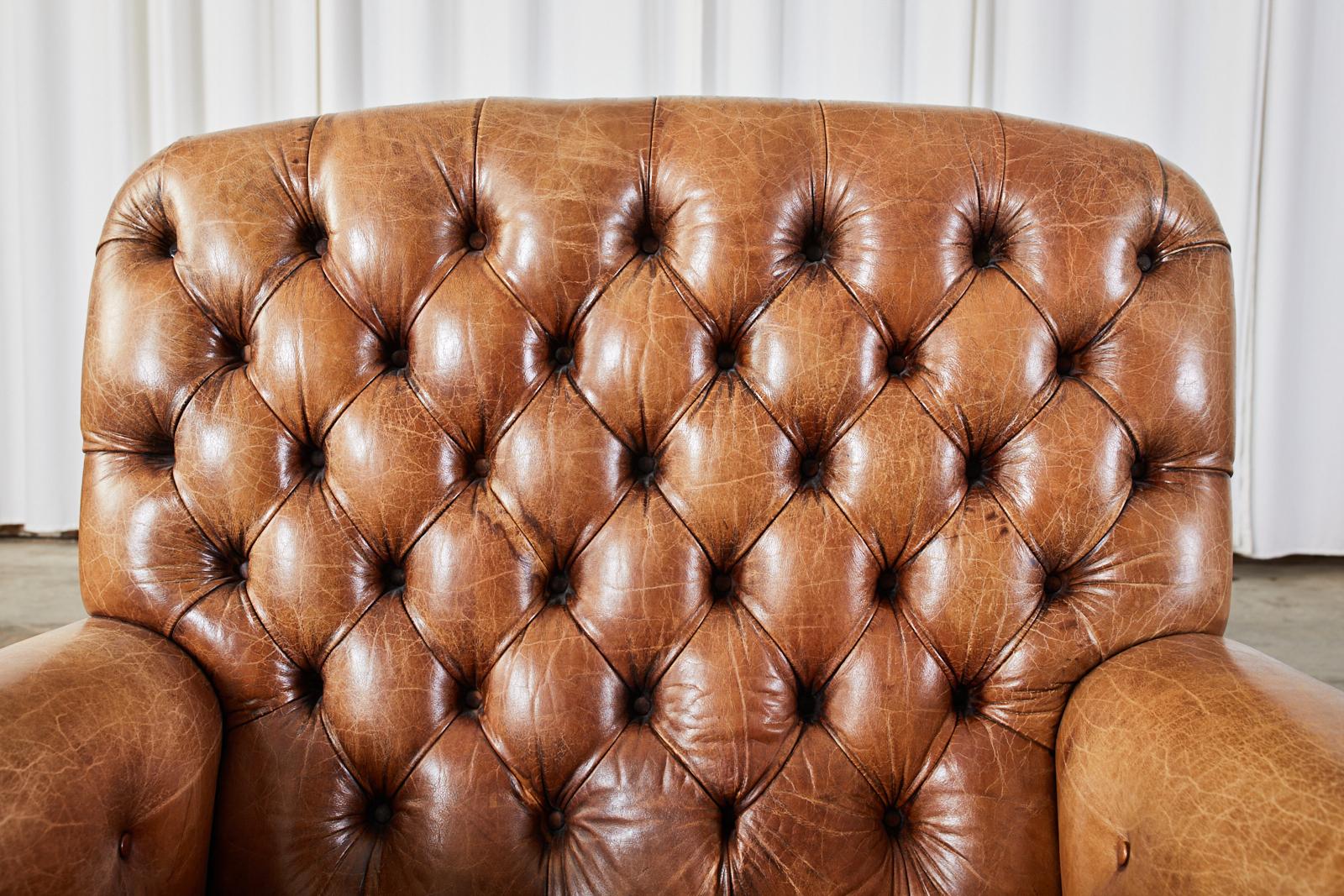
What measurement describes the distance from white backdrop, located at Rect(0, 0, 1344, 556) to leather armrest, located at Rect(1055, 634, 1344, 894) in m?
1.49

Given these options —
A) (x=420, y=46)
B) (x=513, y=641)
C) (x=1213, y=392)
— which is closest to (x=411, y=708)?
(x=513, y=641)

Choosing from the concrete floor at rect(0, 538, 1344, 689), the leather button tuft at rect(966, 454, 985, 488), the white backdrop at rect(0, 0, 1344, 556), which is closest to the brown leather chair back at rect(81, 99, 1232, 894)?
the leather button tuft at rect(966, 454, 985, 488)

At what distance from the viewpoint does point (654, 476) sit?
2.56 ft

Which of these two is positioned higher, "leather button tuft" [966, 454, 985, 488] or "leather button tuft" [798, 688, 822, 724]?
"leather button tuft" [966, 454, 985, 488]

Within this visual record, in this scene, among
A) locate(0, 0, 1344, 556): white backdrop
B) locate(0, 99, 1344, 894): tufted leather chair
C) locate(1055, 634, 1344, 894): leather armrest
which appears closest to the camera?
locate(1055, 634, 1344, 894): leather armrest

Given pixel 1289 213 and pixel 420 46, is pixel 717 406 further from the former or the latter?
pixel 1289 213

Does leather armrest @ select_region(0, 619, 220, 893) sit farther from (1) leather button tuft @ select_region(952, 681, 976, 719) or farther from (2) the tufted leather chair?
(1) leather button tuft @ select_region(952, 681, 976, 719)

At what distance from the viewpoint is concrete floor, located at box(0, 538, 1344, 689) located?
147 centimetres

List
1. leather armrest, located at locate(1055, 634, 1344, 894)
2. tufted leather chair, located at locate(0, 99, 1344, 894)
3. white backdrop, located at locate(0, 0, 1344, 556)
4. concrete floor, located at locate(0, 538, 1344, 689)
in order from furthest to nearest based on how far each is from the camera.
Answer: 1. white backdrop, located at locate(0, 0, 1344, 556)
2. concrete floor, located at locate(0, 538, 1344, 689)
3. tufted leather chair, located at locate(0, 99, 1344, 894)
4. leather armrest, located at locate(1055, 634, 1344, 894)

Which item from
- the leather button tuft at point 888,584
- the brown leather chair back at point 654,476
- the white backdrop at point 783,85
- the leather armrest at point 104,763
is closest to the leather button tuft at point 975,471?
the brown leather chair back at point 654,476

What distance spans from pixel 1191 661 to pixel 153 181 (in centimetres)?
99

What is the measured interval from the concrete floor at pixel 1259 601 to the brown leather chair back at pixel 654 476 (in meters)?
0.95

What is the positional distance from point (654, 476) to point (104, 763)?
46 centimetres

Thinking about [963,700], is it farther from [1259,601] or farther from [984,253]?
[1259,601]
